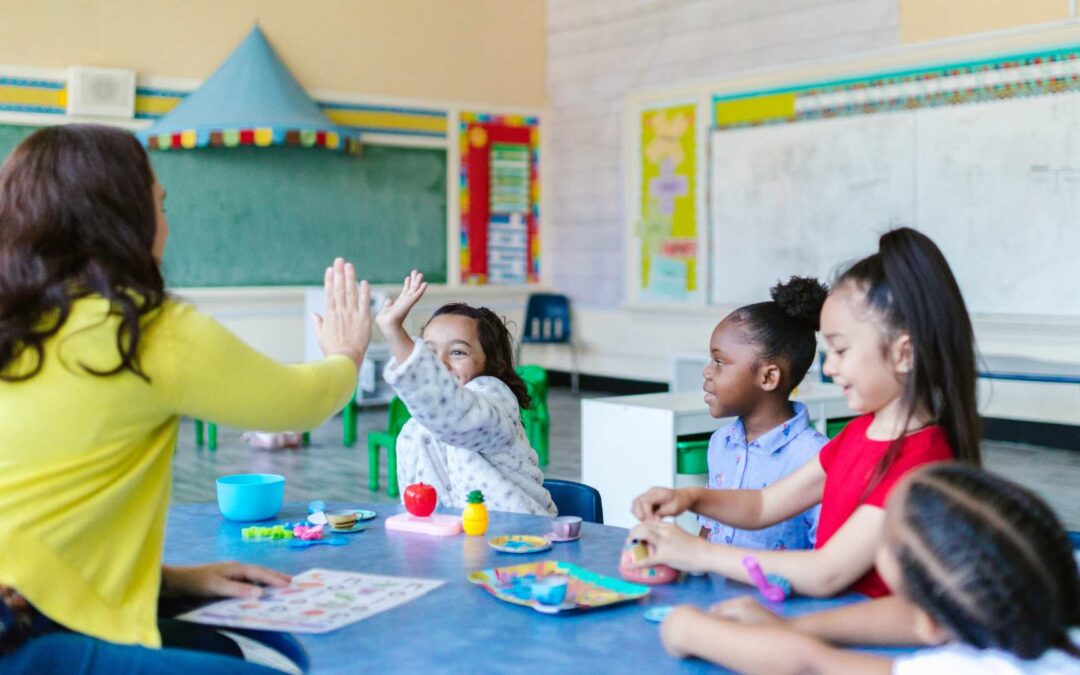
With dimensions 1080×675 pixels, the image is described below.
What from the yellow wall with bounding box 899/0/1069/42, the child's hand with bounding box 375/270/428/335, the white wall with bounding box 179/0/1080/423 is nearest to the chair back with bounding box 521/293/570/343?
the white wall with bounding box 179/0/1080/423

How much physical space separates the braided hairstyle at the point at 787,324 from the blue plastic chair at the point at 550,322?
20.9 feet

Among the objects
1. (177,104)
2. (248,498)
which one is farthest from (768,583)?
(177,104)

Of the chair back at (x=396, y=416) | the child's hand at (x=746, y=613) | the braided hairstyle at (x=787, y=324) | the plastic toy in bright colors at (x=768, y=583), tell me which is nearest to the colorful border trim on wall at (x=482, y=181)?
the chair back at (x=396, y=416)

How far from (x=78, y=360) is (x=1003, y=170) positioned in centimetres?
565

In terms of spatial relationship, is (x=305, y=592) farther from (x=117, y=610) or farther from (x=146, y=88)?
(x=146, y=88)

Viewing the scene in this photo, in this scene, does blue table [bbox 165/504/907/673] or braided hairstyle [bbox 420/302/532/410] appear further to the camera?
braided hairstyle [bbox 420/302/532/410]

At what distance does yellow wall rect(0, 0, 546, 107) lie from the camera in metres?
7.25

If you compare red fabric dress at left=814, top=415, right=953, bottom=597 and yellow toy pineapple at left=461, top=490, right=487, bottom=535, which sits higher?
red fabric dress at left=814, top=415, right=953, bottom=597

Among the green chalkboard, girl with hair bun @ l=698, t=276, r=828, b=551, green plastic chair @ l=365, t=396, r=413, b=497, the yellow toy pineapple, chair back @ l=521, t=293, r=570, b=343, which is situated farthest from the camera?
chair back @ l=521, t=293, r=570, b=343

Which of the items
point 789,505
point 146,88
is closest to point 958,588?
point 789,505

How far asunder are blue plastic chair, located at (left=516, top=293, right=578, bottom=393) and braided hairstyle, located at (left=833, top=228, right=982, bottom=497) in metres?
7.33

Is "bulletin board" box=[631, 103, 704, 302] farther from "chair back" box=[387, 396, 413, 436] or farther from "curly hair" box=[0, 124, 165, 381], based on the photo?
"curly hair" box=[0, 124, 165, 381]

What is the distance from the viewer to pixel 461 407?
203cm

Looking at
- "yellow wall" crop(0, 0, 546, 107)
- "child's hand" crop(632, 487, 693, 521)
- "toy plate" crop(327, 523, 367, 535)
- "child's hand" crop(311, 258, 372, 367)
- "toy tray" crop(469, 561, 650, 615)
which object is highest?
"yellow wall" crop(0, 0, 546, 107)
